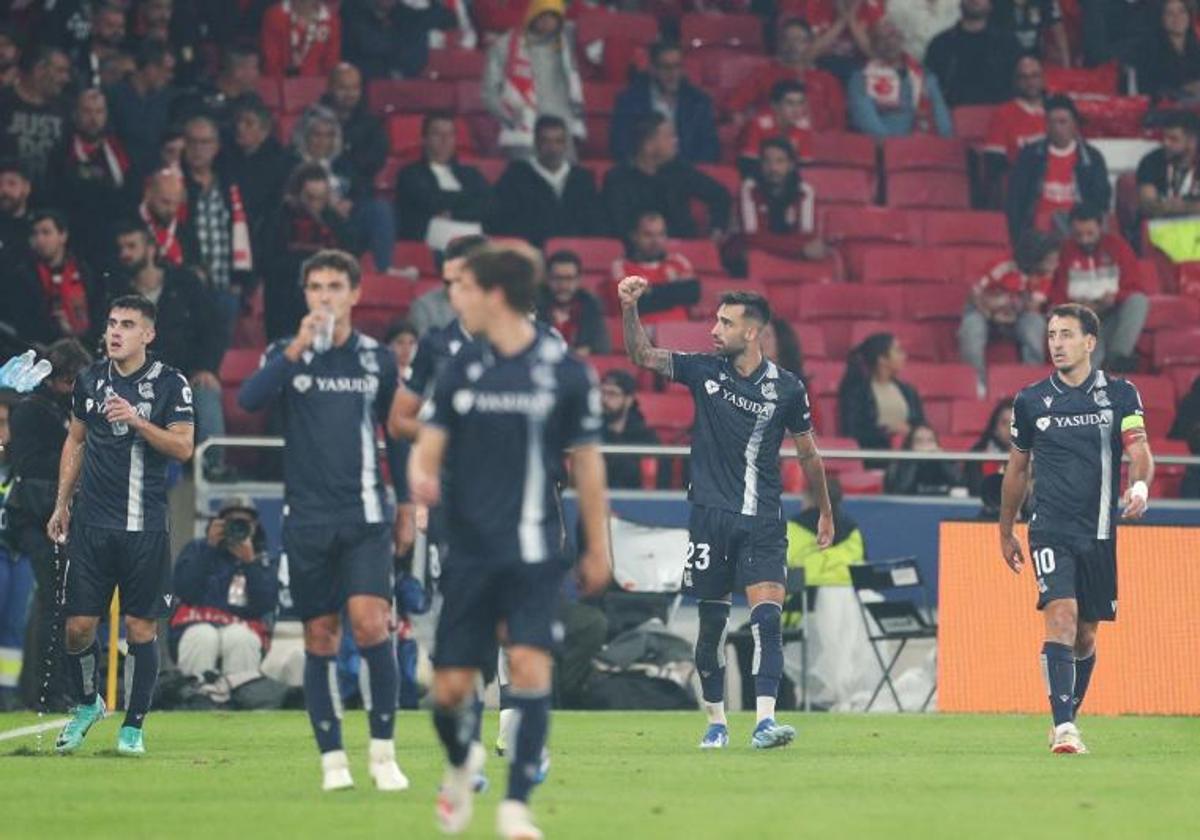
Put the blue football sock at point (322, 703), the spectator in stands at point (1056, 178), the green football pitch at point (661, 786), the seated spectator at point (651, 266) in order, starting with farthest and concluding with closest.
Answer: the spectator in stands at point (1056, 178) < the seated spectator at point (651, 266) < the blue football sock at point (322, 703) < the green football pitch at point (661, 786)

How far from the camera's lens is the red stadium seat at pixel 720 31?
25453 millimetres

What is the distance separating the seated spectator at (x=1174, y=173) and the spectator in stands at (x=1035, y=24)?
2106 mm

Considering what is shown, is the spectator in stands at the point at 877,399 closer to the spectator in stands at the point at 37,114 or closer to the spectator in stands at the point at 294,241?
the spectator in stands at the point at 294,241

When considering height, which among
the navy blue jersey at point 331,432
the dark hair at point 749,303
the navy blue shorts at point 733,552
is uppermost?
the dark hair at point 749,303

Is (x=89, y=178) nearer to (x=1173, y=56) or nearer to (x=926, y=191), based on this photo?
(x=926, y=191)

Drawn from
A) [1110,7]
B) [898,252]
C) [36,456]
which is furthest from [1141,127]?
[36,456]

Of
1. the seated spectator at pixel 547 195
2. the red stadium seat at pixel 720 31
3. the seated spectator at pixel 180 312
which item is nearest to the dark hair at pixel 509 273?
the seated spectator at pixel 180 312

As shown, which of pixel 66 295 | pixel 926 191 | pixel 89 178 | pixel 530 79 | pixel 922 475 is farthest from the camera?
pixel 926 191

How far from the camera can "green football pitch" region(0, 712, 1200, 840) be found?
895 cm

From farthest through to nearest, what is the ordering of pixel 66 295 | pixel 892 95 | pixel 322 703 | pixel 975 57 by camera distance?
pixel 975 57 < pixel 892 95 < pixel 66 295 < pixel 322 703

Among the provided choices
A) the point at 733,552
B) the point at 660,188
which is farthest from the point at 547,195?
the point at 733,552

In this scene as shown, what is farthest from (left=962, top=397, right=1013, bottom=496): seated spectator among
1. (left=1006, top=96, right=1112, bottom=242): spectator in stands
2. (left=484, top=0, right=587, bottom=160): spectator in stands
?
(left=484, top=0, right=587, bottom=160): spectator in stands

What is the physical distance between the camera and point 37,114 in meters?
20.0

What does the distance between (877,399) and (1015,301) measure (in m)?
2.81
